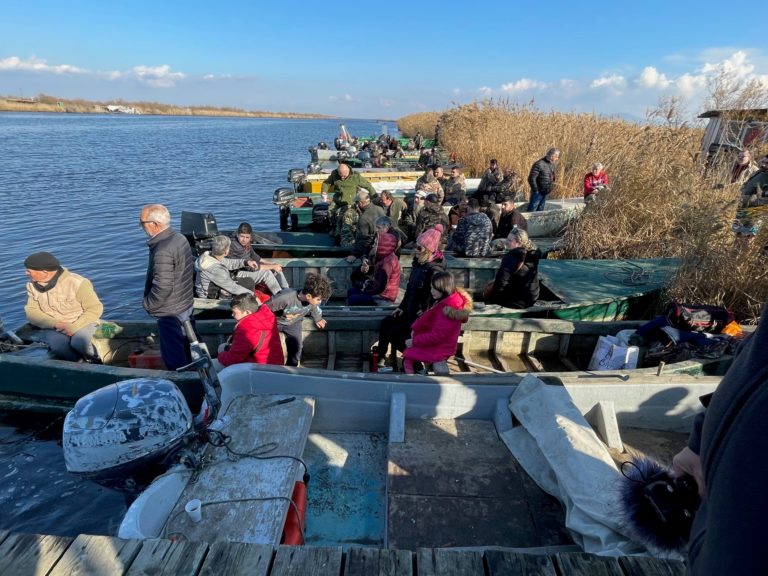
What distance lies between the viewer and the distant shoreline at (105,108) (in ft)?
300

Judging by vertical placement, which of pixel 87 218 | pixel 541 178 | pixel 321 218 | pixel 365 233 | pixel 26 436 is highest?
pixel 541 178

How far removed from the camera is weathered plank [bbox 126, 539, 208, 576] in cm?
162

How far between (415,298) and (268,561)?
10.4 ft

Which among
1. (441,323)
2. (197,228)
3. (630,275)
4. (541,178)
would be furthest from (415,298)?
(541,178)

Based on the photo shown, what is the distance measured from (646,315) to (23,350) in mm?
7602

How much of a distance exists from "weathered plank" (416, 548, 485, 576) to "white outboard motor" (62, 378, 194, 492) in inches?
78.1

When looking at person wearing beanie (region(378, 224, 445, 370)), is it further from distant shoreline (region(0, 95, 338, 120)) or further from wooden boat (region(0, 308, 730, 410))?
distant shoreline (region(0, 95, 338, 120))

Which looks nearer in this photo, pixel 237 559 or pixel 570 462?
pixel 237 559

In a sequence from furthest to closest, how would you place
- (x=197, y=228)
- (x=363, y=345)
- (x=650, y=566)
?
1. (x=197, y=228)
2. (x=363, y=345)
3. (x=650, y=566)

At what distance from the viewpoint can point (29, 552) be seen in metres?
1.66

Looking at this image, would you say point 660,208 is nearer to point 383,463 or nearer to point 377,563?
point 383,463

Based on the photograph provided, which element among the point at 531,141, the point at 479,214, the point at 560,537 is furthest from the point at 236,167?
the point at 560,537

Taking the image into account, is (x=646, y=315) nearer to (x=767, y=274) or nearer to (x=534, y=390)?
(x=767, y=274)

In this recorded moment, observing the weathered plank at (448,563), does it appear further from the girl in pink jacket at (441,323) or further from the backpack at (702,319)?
the backpack at (702,319)
